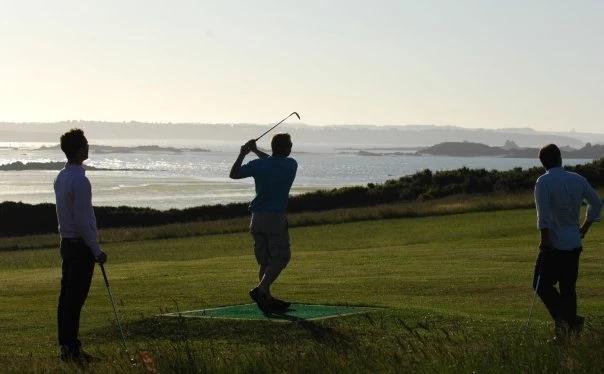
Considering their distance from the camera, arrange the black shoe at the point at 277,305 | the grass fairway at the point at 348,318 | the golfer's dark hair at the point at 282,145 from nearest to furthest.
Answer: the grass fairway at the point at 348,318 < the golfer's dark hair at the point at 282,145 < the black shoe at the point at 277,305

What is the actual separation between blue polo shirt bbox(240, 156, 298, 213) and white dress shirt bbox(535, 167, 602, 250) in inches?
120

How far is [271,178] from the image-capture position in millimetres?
13891

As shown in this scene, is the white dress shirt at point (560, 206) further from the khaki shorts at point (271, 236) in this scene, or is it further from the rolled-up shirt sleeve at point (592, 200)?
the khaki shorts at point (271, 236)

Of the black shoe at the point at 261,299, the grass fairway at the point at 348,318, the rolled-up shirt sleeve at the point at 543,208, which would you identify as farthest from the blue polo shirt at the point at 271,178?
the rolled-up shirt sleeve at the point at 543,208

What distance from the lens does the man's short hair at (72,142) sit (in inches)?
448

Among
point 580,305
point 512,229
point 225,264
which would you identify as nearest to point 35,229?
point 512,229

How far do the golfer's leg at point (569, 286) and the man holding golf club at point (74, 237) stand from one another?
177 inches

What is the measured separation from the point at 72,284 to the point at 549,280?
15.3ft

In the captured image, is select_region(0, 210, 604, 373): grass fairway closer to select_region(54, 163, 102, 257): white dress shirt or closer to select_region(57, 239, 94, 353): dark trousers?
select_region(57, 239, 94, 353): dark trousers

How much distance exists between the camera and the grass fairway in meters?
10.2

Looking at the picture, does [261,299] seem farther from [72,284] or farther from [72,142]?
[72,142]

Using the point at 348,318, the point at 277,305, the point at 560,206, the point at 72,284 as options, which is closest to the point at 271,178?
the point at 277,305

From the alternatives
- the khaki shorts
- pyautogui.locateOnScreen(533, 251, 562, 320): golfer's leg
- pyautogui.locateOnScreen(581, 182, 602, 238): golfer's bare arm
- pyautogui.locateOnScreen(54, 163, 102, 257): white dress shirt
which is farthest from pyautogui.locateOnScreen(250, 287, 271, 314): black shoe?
pyautogui.locateOnScreen(581, 182, 602, 238): golfer's bare arm

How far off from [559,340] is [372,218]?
4066 cm
